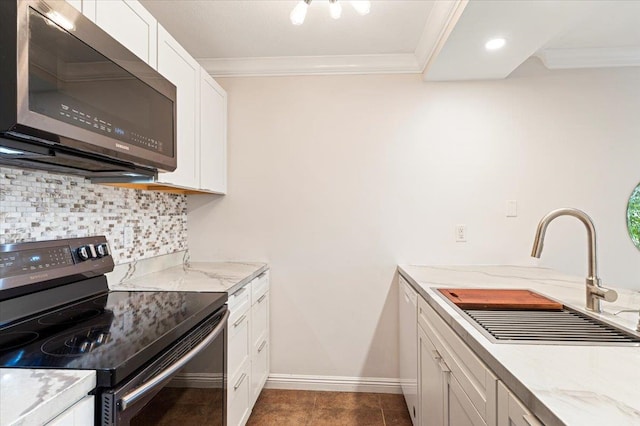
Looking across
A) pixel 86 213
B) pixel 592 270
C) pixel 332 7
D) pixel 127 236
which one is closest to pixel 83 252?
pixel 86 213

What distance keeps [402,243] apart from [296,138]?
3.47 ft

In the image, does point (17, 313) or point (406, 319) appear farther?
point (406, 319)

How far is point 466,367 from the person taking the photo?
1.04 metres

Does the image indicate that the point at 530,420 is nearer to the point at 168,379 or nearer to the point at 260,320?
the point at 168,379

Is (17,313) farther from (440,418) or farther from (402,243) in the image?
(402,243)

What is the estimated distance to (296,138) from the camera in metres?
2.41

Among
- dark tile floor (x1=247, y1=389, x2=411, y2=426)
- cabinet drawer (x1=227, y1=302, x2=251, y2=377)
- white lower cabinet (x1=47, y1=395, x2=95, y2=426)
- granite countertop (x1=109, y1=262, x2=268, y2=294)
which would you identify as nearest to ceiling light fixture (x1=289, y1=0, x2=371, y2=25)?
granite countertop (x1=109, y1=262, x2=268, y2=294)

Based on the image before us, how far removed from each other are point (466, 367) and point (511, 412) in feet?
0.95

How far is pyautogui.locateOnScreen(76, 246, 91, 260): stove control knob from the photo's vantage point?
136 centimetres

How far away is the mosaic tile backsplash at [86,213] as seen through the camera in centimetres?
119

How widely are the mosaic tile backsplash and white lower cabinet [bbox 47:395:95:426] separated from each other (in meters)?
0.77

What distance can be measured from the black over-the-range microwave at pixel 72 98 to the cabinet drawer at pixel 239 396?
1.06 meters

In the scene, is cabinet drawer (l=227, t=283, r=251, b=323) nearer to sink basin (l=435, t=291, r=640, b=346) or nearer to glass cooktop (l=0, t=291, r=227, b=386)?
glass cooktop (l=0, t=291, r=227, b=386)

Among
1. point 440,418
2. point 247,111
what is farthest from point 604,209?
point 247,111
